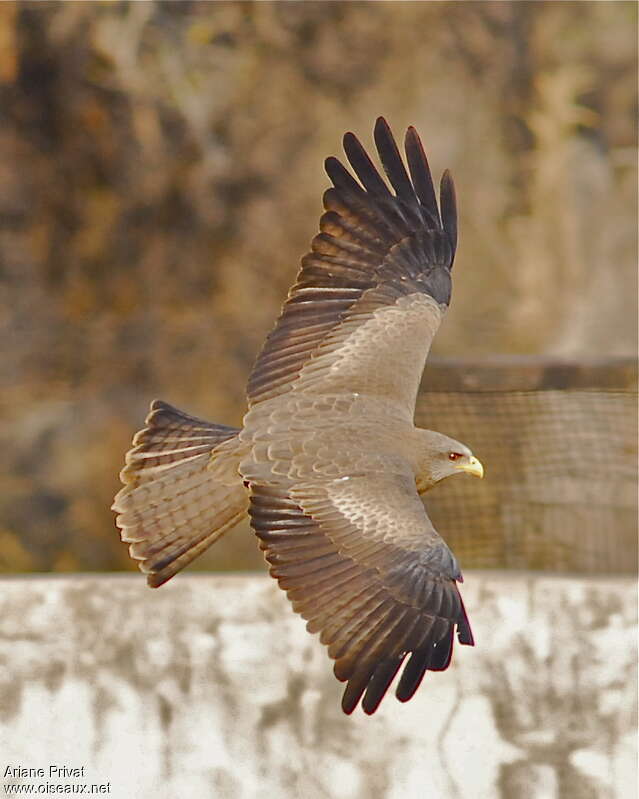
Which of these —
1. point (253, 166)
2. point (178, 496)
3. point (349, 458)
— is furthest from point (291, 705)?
point (253, 166)

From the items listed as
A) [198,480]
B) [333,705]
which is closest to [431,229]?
[198,480]

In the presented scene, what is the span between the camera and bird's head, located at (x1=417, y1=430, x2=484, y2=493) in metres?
4.51

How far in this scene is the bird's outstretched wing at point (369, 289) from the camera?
471cm

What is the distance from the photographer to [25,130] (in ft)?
32.8

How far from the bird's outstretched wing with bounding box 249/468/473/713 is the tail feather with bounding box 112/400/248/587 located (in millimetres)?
276

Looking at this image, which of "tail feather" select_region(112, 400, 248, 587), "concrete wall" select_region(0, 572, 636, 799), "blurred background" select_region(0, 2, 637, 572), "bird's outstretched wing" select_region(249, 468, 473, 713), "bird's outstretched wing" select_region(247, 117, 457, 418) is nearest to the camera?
"bird's outstretched wing" select_region(249, 468, 473, 713)

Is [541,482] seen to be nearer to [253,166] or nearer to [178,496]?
[253,166]

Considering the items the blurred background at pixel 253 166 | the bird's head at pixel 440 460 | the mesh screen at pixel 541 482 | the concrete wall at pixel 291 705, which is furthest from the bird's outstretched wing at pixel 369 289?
the blurred background at pixel 253 166

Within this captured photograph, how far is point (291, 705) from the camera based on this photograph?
6613 mm

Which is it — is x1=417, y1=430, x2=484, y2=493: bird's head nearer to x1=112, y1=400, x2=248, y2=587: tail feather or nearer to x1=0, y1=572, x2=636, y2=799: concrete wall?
x1=112, y1=400, x2=248, y2=587: tail feather

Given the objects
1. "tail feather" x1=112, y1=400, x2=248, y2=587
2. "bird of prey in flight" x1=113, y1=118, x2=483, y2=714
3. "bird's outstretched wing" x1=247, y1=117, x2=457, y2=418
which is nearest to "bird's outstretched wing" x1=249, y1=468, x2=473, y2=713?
"bird of prey in flight" x1=113, y1=118, x2=483, y2=714

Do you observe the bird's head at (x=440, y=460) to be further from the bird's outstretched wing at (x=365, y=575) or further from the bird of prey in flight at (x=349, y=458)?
the bird's outstretched wing at (x=365, y=575)

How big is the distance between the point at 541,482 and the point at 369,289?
341 centimetres

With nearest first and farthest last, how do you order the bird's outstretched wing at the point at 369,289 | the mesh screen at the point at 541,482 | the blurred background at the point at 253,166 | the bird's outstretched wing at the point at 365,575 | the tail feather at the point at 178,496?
1. the bird's outstretched wing at the point at 365,575
2. the tail feather at the point at 178,496
3. the bird's outstretched wing at the point at 369,289
4. the mesh screen at the point at 541,482
5. the blurred background at the point at 253,166
